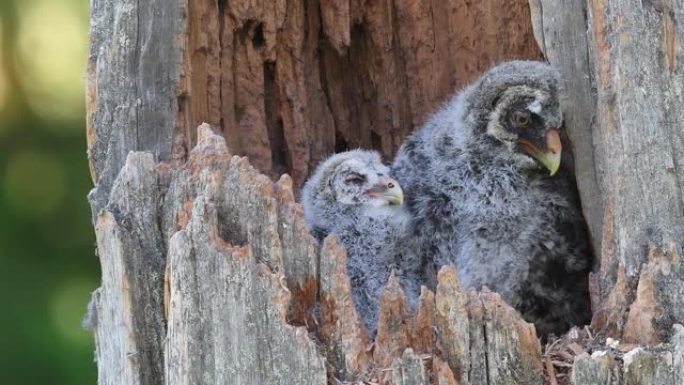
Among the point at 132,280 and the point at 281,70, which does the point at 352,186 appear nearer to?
the point at 281,70

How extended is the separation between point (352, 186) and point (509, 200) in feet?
2.15

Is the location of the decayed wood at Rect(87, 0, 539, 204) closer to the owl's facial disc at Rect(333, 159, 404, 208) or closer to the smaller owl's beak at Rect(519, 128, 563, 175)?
the owl's facial disc at Rect(333, 159, 404, 208)

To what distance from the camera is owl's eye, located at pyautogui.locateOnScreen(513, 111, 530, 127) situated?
Answer: 5105mm

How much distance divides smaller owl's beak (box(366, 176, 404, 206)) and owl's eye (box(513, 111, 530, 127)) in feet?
1.78

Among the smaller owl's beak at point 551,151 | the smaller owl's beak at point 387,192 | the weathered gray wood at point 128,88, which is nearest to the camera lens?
the weathered gray wood at point 128,88

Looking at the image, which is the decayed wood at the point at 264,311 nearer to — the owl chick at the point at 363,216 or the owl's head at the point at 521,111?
the owl chick at the point at 363,216

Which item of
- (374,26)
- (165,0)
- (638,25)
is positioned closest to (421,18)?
(374,26)

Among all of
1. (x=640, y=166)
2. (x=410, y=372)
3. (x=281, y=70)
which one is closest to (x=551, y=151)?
(x=640, y=166)

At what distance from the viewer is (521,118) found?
5.14 metres

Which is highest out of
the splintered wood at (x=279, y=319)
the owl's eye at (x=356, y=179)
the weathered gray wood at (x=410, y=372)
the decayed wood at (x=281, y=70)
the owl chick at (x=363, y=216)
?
the decayed wood at (x=281, y=70)

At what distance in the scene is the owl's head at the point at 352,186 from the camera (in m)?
5.24

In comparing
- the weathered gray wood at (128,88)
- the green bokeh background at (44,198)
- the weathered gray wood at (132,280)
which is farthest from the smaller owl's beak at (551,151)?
the green bokeh background at (44,198)

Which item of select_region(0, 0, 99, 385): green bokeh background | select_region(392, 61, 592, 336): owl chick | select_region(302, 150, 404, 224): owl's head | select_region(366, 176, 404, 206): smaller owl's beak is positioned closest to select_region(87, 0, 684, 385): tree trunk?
select_region(392, 61, 592, 336): owl chick

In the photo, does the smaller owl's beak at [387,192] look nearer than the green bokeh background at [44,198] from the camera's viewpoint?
Yes
